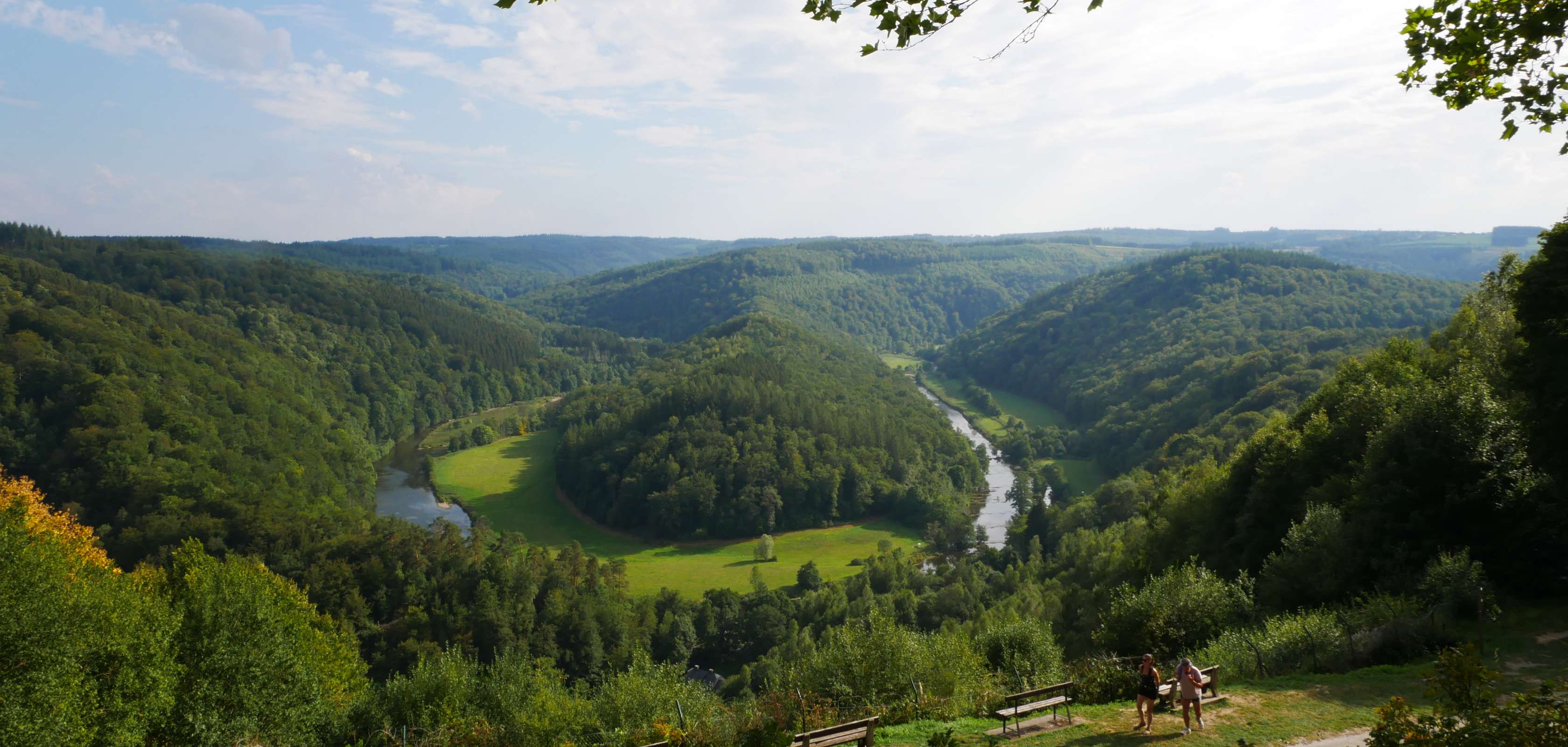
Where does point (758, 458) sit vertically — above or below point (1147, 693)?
below

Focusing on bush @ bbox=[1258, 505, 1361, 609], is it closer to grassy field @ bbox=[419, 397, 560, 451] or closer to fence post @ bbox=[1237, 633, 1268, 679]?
fence post @ bbox=[1237, 633, 1268, 679]

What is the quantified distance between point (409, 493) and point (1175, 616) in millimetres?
118521

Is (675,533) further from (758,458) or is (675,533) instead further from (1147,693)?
(1147,693)

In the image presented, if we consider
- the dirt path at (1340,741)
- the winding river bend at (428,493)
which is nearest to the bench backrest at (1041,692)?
the dirt path at (1340,741)

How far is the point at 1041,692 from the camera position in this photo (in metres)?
20.4

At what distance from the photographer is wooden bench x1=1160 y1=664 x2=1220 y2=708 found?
58.7 feet

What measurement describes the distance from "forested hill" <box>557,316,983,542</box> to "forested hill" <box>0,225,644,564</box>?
3403 cm

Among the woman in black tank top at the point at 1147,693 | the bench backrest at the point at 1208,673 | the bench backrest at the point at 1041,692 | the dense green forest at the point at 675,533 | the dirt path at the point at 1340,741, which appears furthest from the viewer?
the dense green forest at the point at 675,533

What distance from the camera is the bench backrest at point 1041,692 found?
1914cm

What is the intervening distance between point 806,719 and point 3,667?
22.9m

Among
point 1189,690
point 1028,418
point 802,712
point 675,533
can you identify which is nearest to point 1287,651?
point 1189,690

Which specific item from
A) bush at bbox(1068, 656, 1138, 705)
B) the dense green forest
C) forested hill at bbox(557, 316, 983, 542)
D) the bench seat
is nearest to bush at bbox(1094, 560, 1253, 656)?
the dense green forest

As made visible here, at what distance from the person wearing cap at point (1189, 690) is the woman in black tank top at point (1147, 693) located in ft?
1.64

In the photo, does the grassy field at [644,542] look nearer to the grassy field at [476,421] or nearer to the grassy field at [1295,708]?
the grassy field at [476,421]
